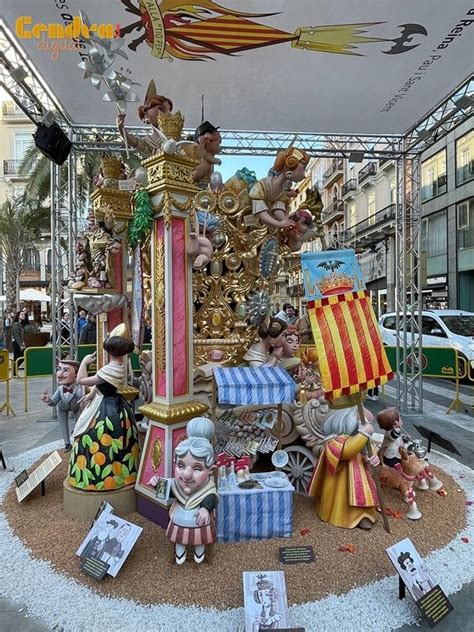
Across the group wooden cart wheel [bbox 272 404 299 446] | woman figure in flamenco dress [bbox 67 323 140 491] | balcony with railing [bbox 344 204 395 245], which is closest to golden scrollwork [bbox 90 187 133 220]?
woman figure in flamenco dress [bbox 67 323 140 491]

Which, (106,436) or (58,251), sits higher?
(58,251)

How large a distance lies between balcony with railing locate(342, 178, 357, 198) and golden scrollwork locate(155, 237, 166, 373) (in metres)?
28.4

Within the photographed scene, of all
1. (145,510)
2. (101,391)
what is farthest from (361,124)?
(145,510)

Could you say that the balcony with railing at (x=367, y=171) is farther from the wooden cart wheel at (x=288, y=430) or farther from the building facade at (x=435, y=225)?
the wooden cart wheel at (x=288, y=430)

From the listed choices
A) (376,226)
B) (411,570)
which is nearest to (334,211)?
(376,226)

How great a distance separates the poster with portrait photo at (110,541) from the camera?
309 centimetres

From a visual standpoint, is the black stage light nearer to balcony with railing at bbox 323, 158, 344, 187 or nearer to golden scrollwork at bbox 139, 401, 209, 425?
golden scrollwork at bbox 139, 401, 209, 425

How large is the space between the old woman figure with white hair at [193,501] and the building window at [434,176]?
19.9 m

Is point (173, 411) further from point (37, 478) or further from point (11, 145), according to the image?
point (11, 145)

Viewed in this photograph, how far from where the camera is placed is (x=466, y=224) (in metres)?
18.8

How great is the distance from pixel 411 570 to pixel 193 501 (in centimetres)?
147

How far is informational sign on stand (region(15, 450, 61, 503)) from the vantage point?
4277 mm

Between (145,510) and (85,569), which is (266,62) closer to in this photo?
(145,510)

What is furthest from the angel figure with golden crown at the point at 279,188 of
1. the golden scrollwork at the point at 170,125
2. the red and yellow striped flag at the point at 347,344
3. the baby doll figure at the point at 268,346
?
the red and yellow striped flag at the point at 347,344
